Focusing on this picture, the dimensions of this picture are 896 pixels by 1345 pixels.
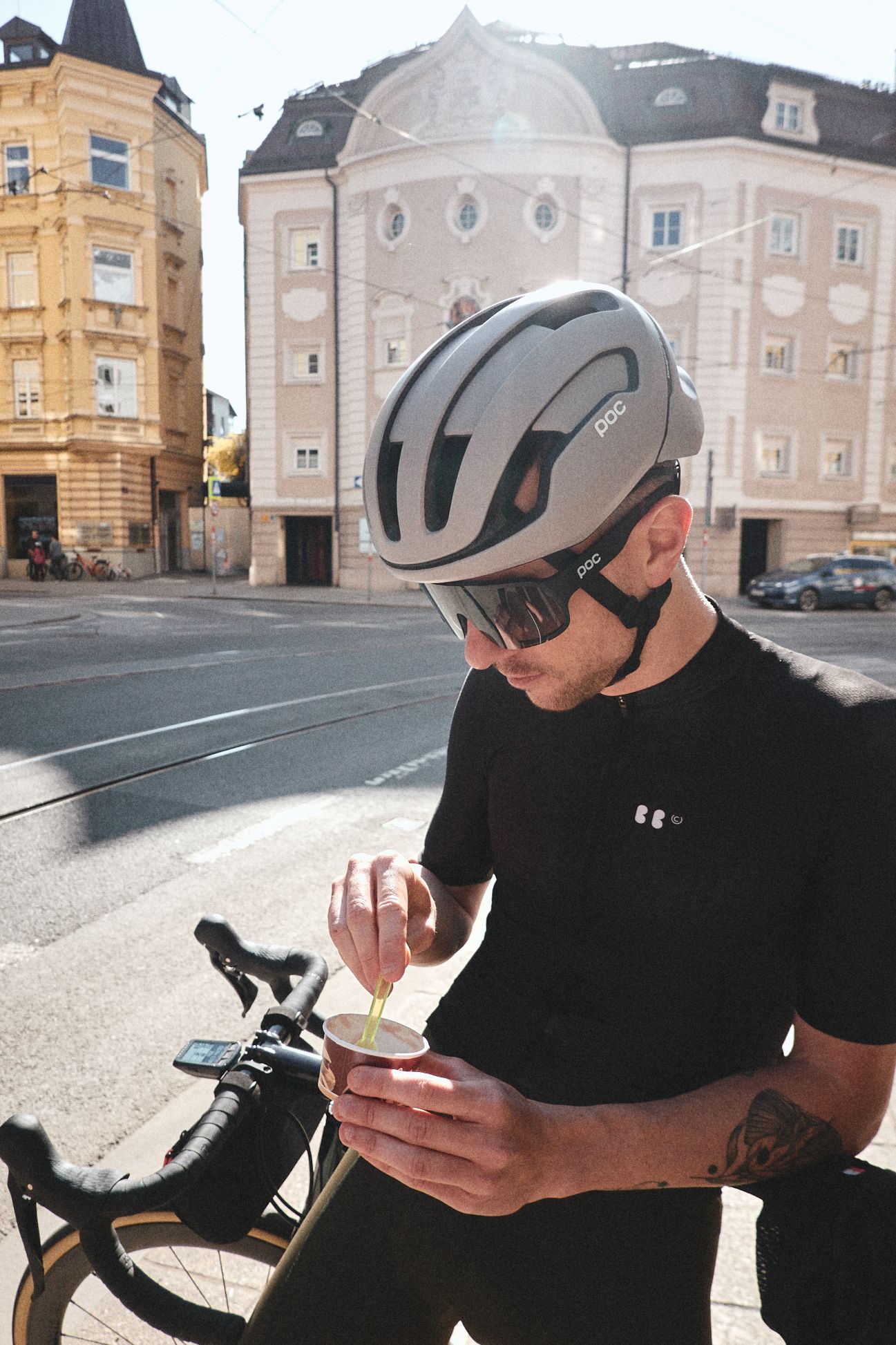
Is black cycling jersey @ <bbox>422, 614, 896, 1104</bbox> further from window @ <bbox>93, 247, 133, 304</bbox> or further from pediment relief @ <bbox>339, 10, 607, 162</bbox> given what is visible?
window @ <bbox>93, 247, 133, 304</bbox>

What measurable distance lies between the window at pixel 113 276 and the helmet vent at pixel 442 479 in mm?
34954

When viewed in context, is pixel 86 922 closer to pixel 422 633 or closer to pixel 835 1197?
pixel 835 1197

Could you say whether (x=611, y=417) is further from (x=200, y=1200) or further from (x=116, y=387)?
(x=116, y=387)

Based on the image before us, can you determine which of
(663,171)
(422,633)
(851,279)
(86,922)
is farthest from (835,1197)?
(851,279)

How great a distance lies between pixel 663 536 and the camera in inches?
61.5

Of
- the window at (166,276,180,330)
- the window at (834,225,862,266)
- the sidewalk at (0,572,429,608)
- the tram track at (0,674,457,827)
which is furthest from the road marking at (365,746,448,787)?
the window at (166,276,180,330)

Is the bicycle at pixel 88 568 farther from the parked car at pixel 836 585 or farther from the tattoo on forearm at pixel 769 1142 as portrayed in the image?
the tattoo on forearm at pixel 769 1142

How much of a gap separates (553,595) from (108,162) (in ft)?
119

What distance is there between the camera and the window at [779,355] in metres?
29.4

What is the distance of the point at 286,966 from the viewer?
1867mm

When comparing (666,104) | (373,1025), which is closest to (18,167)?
(666,104)

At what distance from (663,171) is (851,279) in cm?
687

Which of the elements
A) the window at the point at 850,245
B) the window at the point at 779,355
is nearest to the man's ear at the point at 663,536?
the window at the point at 779,355

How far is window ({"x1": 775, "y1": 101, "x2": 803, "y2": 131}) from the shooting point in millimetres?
28781
